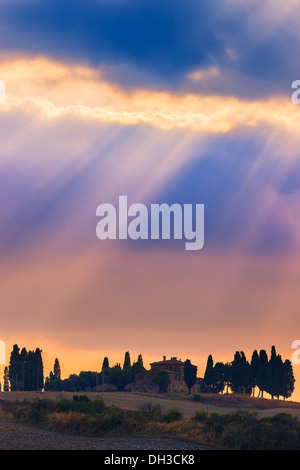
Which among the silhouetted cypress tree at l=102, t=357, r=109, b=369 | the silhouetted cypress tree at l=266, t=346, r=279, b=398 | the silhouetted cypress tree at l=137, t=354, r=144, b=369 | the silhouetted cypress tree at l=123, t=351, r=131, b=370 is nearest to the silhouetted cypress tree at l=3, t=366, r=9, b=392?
the silhouetted cypress tree at l=102, t=357, r=109, b=369

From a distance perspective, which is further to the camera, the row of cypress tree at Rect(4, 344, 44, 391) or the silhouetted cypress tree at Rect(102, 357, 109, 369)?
the silhouetted cypress tree at Rect(102, 357, 109, 369)

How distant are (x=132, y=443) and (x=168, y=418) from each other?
1000 cm

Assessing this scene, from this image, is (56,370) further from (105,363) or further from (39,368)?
(39,368)

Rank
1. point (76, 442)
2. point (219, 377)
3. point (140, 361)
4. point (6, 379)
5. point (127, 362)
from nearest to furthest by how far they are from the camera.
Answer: point (76, 442)
point (219, 377)
point (6, 379)
point (127, 362)
point (140, 361)

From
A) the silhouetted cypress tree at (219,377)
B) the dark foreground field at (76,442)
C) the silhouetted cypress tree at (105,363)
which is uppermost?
the silhouetted cypress tree at (105,363)

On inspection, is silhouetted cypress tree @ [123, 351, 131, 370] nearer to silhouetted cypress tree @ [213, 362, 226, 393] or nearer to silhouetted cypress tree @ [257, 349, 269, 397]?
silhouetted cypress tree @ [213, 362, 226, 393]

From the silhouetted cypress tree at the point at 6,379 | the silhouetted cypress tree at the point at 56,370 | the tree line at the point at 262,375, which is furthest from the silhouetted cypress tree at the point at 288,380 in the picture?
the silhouetted cypress tree at the point at 6,379

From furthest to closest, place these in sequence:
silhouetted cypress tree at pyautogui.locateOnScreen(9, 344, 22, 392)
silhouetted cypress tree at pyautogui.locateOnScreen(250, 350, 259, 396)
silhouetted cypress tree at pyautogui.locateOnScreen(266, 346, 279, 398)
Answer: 1. silhouetted cypress tree at pyautogui.locateOnScreen(9, 344, 22, 392)
2. silhouetted cypress tree at pyautogui.locateOnScreen(250, 350, 259, 396)
3. silhouetted cypress tree at pyautogui.locateOnScreen(266, 346, 279, 398)

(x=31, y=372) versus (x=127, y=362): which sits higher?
(x=127, y=362)

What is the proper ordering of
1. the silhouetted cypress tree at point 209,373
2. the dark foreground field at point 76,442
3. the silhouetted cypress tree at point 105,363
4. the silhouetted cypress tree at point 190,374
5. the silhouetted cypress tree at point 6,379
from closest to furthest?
the dark foreground field at point 76,442, the silhouetted cypress tree at point 209,373, the silhouetted cypress tree at point 190,374, the silhouetted cypress tree at point 6,379, the silhouetted cypress tree at point 105,363

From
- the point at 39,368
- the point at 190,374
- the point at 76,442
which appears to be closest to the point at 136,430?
the point at 76,442

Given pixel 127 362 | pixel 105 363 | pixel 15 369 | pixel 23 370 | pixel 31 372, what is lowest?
pixel 31 372

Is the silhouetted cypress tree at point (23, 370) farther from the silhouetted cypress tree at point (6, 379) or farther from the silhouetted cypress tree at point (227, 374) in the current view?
the silhouetted cypress tree at point (227, 374)

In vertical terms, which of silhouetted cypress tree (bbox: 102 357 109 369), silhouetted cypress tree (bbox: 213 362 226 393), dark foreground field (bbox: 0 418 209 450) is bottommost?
dark foreground field (bbox: 0 418 209 450)
